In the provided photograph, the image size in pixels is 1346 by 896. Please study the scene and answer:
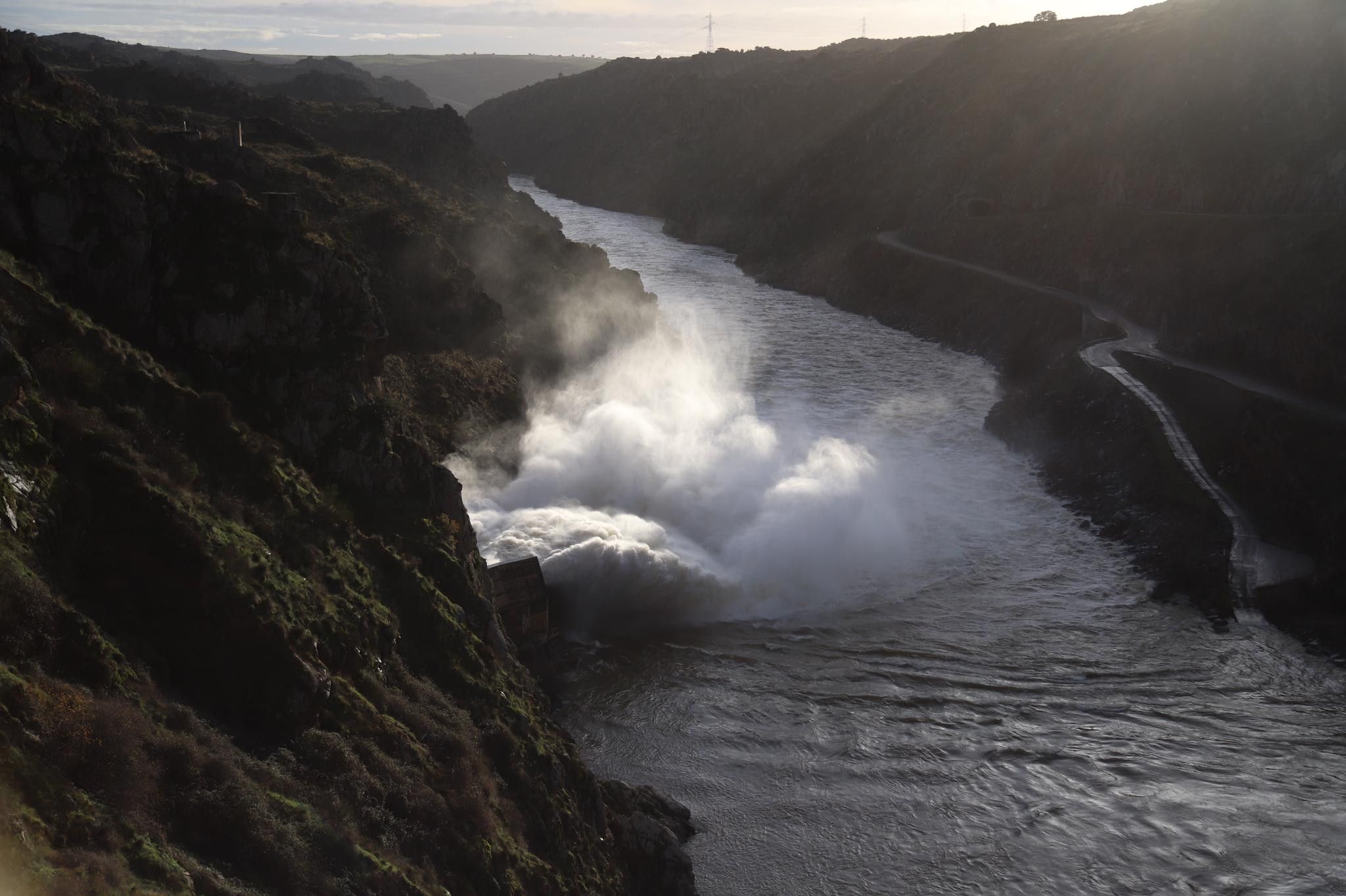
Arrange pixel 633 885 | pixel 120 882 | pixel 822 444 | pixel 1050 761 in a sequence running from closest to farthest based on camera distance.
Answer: pixel 120 882 < pixel 633 885 < pixel 1050 761 < pixel 822 444

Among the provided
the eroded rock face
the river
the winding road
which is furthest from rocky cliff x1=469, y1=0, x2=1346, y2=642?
the eroded rock face

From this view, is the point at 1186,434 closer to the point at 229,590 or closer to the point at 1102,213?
the point at 1102,213

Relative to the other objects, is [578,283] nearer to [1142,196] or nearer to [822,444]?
[822,444]

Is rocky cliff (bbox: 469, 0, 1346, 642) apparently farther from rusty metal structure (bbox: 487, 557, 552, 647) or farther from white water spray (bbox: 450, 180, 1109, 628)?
rusty metal structure (bbox: 487, 557, 552, 647)

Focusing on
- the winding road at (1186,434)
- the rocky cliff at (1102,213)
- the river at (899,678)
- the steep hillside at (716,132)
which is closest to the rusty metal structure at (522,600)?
the river at (899,678)

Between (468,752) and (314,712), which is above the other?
(314,712)

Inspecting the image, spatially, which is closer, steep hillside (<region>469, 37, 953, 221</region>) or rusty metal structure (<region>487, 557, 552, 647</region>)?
rusty metal structure (<region>487, 557, 552, 647</region>)

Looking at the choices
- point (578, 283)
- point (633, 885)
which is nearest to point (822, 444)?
point (578, 283)
